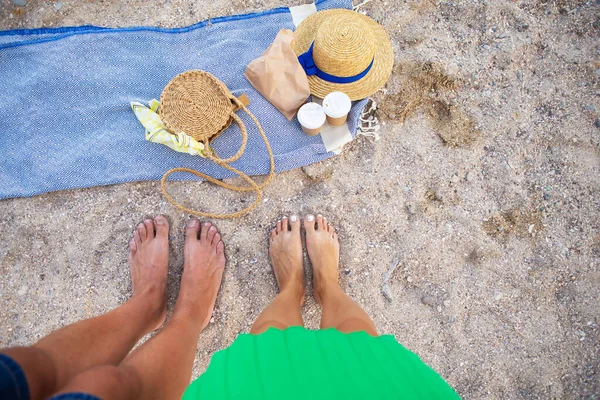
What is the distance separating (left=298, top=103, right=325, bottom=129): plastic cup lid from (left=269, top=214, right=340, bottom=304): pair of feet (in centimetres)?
47

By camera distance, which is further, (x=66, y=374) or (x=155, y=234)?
(x=155, y=234)

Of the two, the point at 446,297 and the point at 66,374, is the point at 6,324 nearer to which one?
the point at 66,374

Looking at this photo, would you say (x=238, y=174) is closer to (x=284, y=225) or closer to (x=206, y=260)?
(x=284, y=225)

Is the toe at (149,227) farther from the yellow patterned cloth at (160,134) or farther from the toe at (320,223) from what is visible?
the toe at (320,223)

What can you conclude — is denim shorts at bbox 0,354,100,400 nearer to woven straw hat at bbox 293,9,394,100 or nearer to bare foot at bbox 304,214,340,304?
bare foot at bbox 304,214,340,304

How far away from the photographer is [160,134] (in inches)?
73.6

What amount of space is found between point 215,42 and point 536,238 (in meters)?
1.95

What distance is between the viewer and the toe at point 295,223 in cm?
204

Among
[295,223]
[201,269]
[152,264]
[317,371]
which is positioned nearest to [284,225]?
[295,223]

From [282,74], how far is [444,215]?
1084 millimetres

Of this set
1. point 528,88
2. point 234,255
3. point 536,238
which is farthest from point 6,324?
point 528,88

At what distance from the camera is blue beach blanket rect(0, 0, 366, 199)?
2.00 m

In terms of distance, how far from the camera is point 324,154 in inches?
80.8

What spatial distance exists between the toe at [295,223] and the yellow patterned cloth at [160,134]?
56cm
